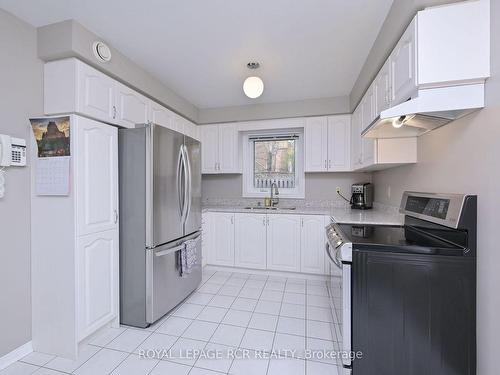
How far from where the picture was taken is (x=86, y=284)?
1722mm

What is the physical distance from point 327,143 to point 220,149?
154cm

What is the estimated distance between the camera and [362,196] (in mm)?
3014

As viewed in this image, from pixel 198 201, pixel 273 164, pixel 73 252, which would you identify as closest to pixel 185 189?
pixel 198 201

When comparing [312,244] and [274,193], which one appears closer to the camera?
[312,244]

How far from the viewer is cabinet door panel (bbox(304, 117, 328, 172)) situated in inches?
126

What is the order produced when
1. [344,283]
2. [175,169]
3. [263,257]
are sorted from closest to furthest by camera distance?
[344,283] < [175,169] < [263,257]

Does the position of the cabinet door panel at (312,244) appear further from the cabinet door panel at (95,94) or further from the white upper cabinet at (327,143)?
the cabinet door panel at (95,94)

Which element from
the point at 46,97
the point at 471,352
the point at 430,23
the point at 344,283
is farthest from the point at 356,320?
the point at 46,97

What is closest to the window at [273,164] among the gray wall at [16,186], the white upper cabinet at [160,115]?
the white upper cabinet at [160,115]

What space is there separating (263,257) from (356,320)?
75.9 inches

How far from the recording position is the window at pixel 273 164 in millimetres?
3623

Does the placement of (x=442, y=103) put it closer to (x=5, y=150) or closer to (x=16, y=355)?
(x=5, y=150)

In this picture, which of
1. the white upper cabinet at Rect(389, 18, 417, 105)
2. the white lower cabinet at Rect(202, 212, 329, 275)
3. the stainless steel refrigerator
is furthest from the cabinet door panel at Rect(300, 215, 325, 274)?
the white upper cabinet at Rect(389, 18, 417, 105)

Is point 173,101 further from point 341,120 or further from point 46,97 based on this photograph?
point 341,120
